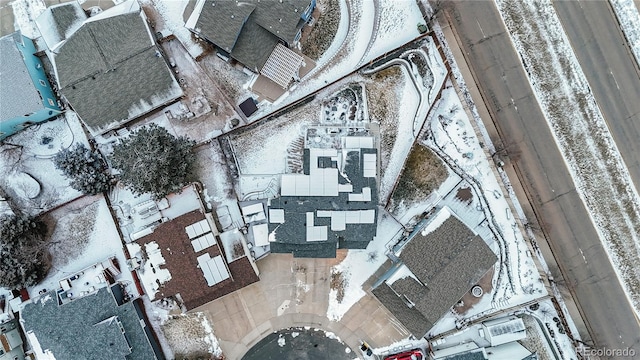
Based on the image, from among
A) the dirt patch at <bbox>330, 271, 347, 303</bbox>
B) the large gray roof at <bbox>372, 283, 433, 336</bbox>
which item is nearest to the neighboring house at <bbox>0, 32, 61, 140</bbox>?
the dirt patch at <bbox>330, 271, 347, 303</bbox>

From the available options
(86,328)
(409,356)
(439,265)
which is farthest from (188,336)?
(439,265)

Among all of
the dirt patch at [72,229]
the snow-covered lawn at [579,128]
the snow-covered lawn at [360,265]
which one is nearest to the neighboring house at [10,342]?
the dirt patch at [72,229]

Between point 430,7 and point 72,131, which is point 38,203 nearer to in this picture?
point 72,131

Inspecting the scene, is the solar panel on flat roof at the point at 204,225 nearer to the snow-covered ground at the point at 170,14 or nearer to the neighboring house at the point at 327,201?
the neighboring house at the point at 327,201

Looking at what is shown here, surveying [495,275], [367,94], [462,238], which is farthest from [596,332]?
[367,94]

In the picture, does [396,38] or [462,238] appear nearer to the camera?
[462,238]

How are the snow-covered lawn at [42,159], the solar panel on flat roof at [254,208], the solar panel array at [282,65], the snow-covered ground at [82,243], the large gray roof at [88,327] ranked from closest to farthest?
the large gray roof at [88,327]
the solar panel on flat roof at [254,208]
the solar panel array at [282,65]
the snow-covered lawn at [42,159]
the snow-covered ground at [82,243]

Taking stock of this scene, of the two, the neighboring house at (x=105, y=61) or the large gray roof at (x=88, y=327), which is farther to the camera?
the large gray roof at (x=88, y=327)
